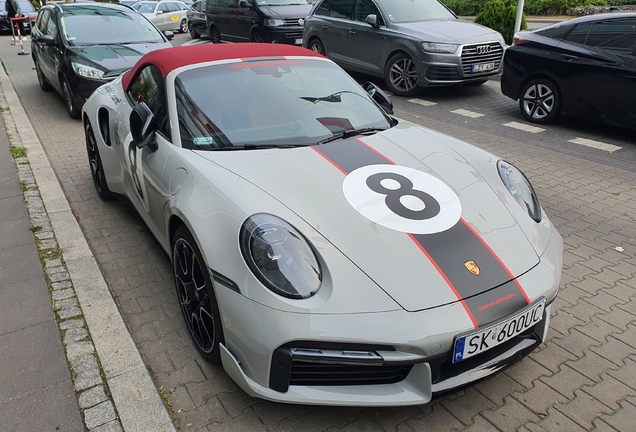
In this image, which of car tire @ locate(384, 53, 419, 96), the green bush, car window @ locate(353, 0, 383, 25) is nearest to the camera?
car tire @ locate(384, 53, 419, 96)

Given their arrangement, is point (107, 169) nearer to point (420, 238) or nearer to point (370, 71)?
point (420, 238)

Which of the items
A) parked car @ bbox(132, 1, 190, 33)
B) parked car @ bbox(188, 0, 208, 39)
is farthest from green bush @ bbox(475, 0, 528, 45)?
parked car @ bbox(132, 1, 190, 33)

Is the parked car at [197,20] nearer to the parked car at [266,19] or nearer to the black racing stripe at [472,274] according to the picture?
the parked car at [266,19]

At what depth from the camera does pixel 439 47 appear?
8617 millimetres

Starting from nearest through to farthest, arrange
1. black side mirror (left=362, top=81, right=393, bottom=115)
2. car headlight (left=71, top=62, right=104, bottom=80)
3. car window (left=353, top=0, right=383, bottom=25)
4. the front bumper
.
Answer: the front bumper, black side mirror (left=362, top=81, right=393, bottom=115), car headlight (left=71, top=62, right=104, bottom=80), car window (left=353, top=0, right=383, bottom=25)

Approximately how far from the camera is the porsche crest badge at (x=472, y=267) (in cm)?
238

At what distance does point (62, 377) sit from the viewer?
275 centimetres

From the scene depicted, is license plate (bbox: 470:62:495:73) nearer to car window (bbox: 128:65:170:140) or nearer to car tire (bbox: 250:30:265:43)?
car window (bbox: 128:65:170:140)

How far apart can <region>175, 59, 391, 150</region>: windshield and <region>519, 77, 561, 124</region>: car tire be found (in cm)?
467

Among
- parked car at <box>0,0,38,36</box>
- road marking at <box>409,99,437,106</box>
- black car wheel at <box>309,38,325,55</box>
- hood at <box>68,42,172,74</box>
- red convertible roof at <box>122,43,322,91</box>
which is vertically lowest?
parked car at <box>0,0,38,36</box>

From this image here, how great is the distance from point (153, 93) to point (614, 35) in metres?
5.90

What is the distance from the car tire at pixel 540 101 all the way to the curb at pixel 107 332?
6.27 metres

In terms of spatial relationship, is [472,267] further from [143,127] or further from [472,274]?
[143,127]

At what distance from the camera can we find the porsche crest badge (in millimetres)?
2379
